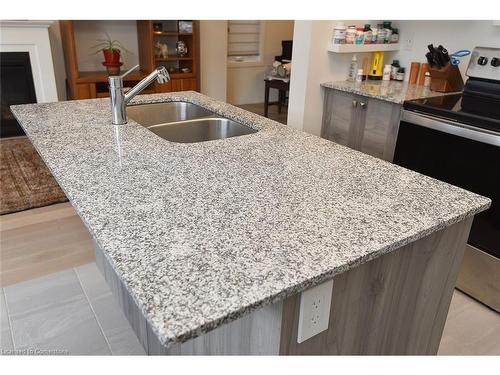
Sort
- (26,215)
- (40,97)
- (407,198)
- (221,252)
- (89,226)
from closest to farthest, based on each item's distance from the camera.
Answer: (221,252), (89,226), (407,198), (26,215), (40,97)

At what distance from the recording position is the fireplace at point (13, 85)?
4.32 metres

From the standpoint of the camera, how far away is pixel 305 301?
89cm

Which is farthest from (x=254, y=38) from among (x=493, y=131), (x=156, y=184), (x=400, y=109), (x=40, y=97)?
(x=156, y=184)

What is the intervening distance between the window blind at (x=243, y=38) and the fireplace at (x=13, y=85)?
114 inches

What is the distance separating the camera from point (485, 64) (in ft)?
7.72

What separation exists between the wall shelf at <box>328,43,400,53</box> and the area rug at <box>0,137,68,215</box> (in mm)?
2204

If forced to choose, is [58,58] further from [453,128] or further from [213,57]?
[453,128]

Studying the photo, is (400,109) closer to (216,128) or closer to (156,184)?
(216,128)

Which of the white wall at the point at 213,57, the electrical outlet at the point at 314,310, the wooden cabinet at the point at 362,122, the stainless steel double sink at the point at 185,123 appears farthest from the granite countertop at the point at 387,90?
the white wall at the point at 213,57

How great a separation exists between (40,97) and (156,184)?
13.1 ft

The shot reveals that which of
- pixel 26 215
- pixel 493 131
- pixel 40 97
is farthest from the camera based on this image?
pixel 40 97

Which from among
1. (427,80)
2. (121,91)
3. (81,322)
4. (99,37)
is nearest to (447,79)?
(427,80)

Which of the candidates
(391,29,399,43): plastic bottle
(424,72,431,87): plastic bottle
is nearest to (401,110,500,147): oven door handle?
(424,72,431,87): plastic bottle
